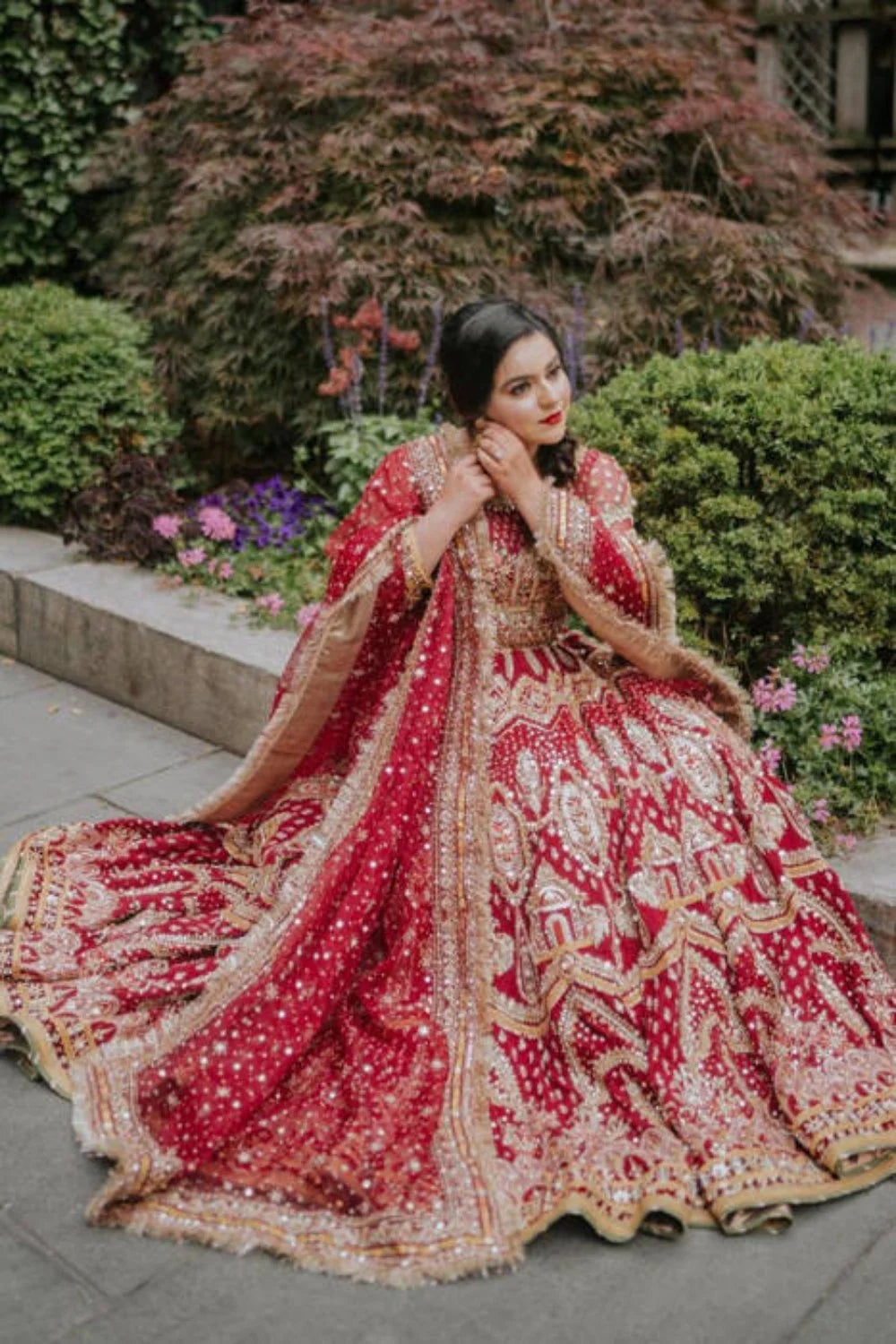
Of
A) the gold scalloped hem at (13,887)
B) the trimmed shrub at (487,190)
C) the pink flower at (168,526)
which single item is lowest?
the gold scalloped hem at (13,887)

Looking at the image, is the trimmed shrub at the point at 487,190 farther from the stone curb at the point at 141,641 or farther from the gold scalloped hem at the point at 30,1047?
the gold scalloped hem at the point at 30,1047

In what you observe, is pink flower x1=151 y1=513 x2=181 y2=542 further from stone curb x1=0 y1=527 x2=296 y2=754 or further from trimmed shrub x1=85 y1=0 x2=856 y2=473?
trimmed shrub x1=85 y1=0 x2=856 y2=473

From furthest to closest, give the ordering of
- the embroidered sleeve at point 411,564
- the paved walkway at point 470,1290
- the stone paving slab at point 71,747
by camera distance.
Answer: the stone paving slab at point 71,747, the embroidered sleeve at point 411,564, the paved walkway at point 470,1290

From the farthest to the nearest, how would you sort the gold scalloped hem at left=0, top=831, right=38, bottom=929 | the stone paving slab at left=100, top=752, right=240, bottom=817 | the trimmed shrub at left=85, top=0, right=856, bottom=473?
the trimmed shrub at left=85, top=0, right=856, bottom=473 < the stone paving slab at left=100, top=752, right=240, bottom=817 < the gold scalloped hem at left=0, top=831, right=38, bottom=929

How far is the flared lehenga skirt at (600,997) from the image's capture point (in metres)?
2.58

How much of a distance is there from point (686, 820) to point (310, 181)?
3.53 meters

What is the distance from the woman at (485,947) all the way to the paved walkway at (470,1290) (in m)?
0.05

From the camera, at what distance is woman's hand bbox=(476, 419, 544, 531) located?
9.95 feet

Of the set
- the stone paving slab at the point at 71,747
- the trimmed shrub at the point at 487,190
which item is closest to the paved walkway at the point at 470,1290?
the stone paving slab at the point at 71,747

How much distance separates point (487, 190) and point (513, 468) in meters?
2.82

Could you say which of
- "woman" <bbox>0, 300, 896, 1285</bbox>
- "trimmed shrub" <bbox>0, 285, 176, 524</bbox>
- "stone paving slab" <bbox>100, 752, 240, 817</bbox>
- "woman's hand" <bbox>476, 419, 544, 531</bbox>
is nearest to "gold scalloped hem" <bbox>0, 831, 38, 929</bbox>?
"woman" <bbox>0, 300, 896, 1285</bbox>

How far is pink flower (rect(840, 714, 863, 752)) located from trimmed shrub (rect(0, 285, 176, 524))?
3.38 metres

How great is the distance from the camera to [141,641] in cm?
495

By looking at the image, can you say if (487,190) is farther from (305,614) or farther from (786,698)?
(786,698)
